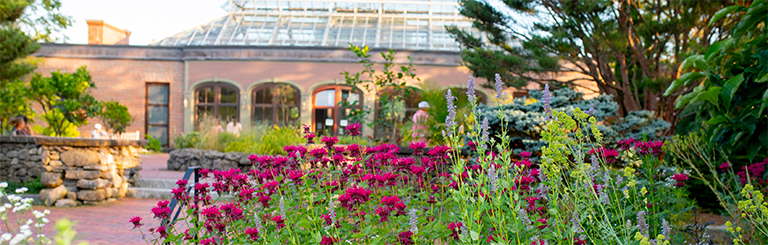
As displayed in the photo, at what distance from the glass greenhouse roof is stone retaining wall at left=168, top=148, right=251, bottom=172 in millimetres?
10587

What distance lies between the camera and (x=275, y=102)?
60.6ft

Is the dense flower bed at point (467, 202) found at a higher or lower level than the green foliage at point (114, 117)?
lower

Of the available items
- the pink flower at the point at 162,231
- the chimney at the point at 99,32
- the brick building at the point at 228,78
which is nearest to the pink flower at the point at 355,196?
the pink flower at the point at 162,231

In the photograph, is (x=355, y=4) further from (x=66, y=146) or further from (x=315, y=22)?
(x=66, y=146)

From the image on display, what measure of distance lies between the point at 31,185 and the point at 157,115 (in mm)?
11855

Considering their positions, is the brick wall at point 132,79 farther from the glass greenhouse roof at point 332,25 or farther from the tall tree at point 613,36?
the tall tree at point 613,36

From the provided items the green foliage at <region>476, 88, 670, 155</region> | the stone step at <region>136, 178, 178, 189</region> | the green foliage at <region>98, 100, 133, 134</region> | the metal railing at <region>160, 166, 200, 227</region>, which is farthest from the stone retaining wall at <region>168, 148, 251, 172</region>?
the green foliage at <region>98, 100, 133, 134</region>

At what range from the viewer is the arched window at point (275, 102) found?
18438mm

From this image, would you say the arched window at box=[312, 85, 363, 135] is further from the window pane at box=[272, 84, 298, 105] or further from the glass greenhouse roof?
the glass greenhouse roof

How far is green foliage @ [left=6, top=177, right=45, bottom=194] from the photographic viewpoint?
728 centimetres

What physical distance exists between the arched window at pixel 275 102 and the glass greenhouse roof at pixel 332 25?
241 centimetres

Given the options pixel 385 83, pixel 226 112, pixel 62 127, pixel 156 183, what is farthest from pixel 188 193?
pixel 226 112

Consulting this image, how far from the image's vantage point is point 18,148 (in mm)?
7594

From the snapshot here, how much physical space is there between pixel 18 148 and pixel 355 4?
54.6 ft
